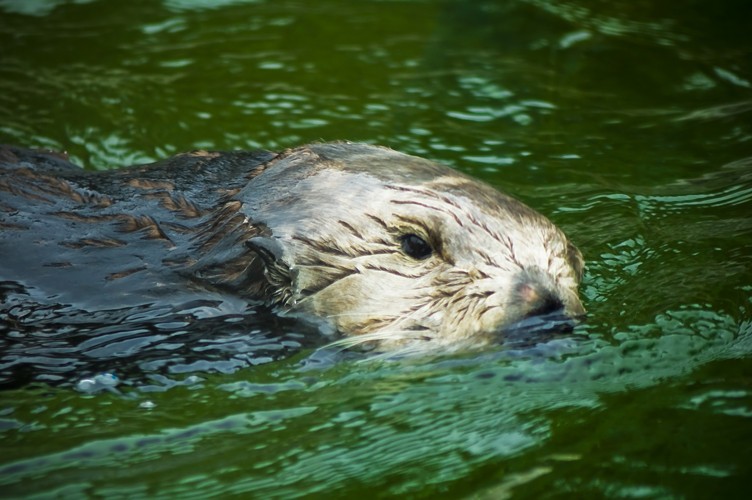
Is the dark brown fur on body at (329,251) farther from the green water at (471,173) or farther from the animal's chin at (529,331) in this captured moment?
the green water at (471,173)

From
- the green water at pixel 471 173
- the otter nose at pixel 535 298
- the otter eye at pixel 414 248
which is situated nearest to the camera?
the green water at pixel 471 173

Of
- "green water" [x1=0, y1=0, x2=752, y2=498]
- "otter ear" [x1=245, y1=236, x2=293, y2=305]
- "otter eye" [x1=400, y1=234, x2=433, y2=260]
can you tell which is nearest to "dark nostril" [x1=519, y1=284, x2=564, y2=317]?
Answer: "green water" [x1=0, y1=0, x2=752, y2=498]

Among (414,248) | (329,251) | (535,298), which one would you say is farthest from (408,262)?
(535,298)

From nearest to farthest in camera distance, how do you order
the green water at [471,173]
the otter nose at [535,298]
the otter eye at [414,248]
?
the green water at [471,173], the otter nose at [535,298], the otter eye at [414,248]

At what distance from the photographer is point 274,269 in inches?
140

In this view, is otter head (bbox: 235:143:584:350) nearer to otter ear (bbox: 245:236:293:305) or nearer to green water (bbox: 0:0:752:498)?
otter ear (bbox: 245:236:293:305)

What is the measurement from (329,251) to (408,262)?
0.29 meters

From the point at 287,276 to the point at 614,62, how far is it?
3.79 m

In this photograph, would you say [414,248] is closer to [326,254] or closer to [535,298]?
[326,254]

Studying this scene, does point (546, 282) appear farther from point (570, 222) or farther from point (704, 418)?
point (570, 222)

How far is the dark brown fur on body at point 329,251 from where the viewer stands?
137 inches

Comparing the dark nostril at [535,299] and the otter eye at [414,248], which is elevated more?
the otter eye at [414,248]

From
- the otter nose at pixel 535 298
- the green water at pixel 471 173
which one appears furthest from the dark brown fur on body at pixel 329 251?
the green water at pixel 471 173

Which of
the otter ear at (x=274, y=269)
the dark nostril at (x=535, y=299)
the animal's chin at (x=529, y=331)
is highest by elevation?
the otter ear at (x=274, y=269)
